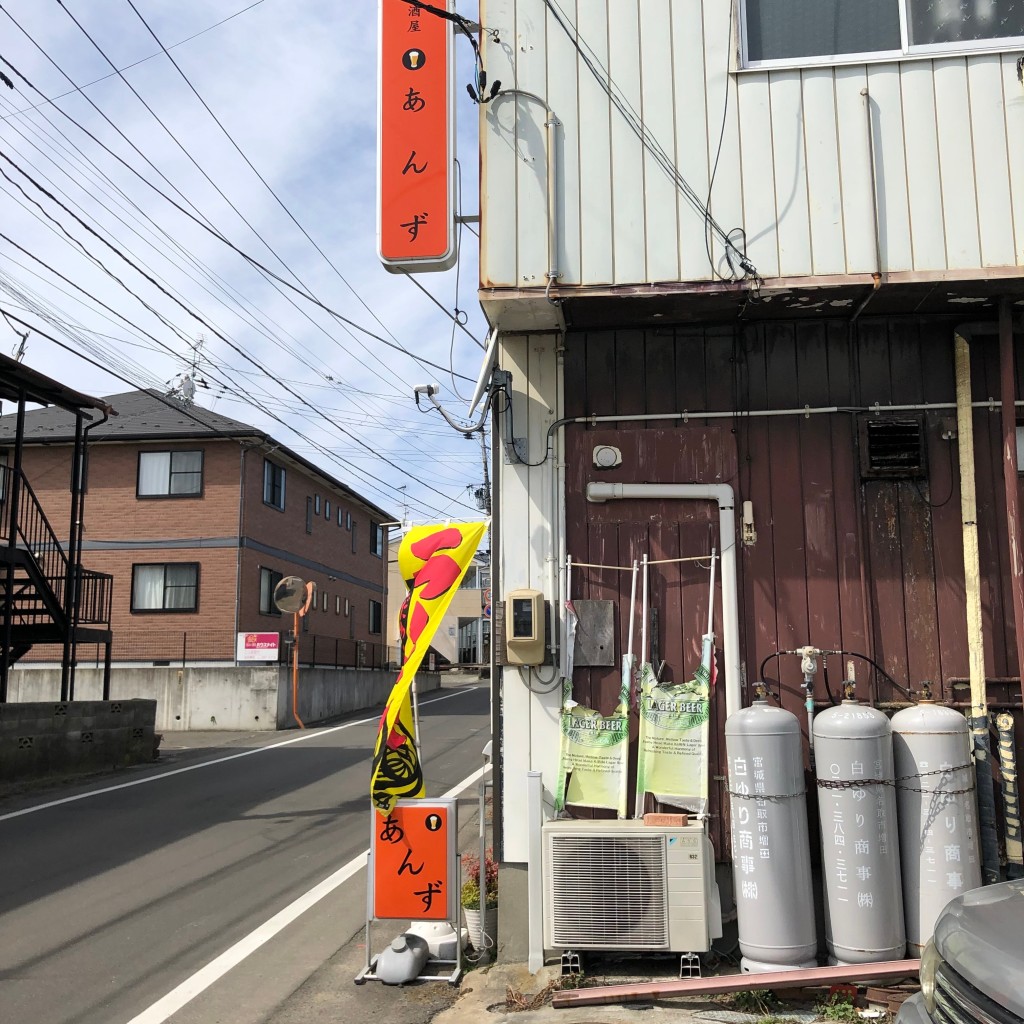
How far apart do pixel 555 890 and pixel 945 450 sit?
Answer: 3.52 meters

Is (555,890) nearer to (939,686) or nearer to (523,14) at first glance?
(939,686)

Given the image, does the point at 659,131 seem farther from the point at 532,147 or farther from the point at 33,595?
the point at 33,595

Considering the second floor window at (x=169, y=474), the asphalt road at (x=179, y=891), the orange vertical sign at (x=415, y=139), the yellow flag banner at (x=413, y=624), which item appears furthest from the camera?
the second floor window at (x=169, y=474)

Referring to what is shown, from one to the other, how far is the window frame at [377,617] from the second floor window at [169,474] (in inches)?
532

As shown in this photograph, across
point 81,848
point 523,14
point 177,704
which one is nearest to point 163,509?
point 177,704

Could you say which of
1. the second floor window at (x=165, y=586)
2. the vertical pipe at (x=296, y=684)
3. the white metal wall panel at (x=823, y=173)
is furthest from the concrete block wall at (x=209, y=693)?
the white metal wall panel at (x=823, y=173)

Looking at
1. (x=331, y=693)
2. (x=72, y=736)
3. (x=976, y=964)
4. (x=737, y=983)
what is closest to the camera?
(x=976, y=964)

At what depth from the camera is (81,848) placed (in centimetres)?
923

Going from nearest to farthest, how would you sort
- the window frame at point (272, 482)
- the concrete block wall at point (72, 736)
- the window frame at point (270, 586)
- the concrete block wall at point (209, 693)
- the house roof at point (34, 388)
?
the concrete block wall at point (72, 736)
the house roof at point (34, 388)
the concrete block wall at point (209, 693)
the window frame at point (270, 586)
the window frame at point (272, 482)

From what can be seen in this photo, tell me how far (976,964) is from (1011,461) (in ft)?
11.6

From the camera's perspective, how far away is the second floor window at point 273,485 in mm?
28219

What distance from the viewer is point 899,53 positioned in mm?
5812

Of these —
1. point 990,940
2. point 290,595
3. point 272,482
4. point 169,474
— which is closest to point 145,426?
point 169,474

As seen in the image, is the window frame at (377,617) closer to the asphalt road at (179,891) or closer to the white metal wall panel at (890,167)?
the asphalt road at (179,891)
